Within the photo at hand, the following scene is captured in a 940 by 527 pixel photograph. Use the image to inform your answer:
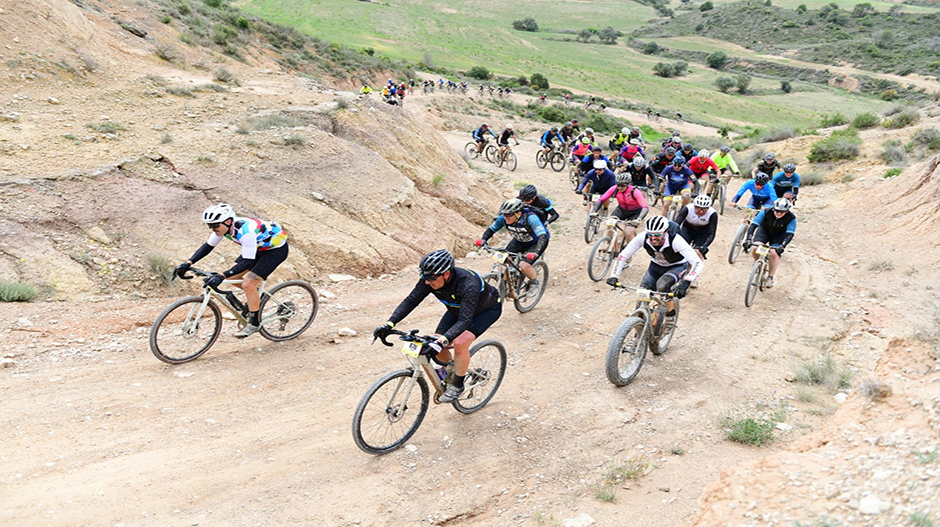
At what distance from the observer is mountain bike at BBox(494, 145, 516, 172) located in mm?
24766

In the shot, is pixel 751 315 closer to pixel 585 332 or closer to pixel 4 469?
pixel 585 332

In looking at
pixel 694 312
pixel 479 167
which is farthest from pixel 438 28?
pixel 694 312

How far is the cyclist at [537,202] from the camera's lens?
10.8 meters

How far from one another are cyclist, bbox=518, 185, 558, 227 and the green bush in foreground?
795 centimetres

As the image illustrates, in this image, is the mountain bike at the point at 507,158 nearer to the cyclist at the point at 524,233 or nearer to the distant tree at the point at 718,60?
the cyclist at the point at 524,233

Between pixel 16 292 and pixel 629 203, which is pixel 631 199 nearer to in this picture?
pixel 629 203

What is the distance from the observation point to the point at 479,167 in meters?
24.6

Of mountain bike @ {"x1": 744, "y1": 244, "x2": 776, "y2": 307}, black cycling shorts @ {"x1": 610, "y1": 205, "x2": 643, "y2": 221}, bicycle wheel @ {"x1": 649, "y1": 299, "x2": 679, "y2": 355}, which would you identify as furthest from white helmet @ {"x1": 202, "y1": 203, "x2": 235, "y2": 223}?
mountain bike @ {"x1": 744, "y1": 244, "x2": 776, "y2": 307}

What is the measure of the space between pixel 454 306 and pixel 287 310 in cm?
356

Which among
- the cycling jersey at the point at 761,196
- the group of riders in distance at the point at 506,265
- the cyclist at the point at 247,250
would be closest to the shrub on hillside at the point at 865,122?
the group of riders in distance at the point at 506,265

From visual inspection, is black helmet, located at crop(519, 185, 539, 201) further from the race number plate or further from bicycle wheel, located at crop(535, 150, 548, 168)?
bicycle wheel, located at crop(535, 150, 548, 168)

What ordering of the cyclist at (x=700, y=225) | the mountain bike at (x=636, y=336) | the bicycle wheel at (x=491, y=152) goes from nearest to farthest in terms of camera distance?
the mountain bike at (x=636, y=336) < the cyclist at (x=700, y=225) < the bicycle wheel at (x=491, y=152)

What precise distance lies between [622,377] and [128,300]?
7.92m

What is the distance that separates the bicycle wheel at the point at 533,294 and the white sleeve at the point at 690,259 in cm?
291
